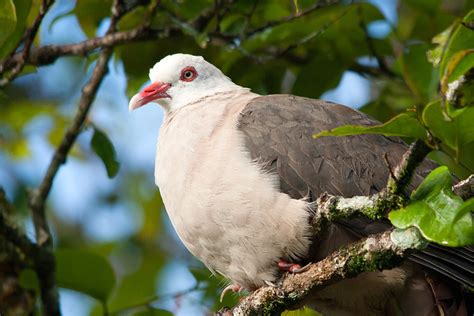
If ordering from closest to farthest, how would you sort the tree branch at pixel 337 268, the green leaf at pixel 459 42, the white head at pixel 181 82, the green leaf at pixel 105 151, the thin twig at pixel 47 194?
the green leaf at pixel 459 42 → the tree branch at pixel 337 268 → the thin twig at pixel 47 194 → the green leaf at pixel 105 151 → the white head at pixel 181 82

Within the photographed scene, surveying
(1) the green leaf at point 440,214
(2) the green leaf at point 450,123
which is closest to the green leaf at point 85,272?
(1) the green leaf at point 440,214

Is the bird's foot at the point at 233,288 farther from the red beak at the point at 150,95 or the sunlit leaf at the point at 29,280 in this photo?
the red beak at the point at 150,95

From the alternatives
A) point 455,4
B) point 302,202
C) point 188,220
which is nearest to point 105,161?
point 188,220

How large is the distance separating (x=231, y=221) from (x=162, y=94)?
1.42 metres

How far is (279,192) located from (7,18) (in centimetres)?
136

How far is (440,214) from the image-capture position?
250cm

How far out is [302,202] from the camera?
11.9 feet

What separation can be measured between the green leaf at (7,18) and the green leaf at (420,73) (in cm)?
196

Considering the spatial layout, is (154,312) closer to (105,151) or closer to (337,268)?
(105,151)

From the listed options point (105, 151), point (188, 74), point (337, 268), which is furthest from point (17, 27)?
point (337, 268)

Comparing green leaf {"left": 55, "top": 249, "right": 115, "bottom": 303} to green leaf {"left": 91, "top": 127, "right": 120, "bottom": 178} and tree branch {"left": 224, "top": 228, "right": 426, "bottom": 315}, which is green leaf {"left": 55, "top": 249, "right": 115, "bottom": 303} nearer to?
green leaf {"left": 91, "top": 127, "right": 120, "bottom": 178}

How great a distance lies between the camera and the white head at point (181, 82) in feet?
16.1

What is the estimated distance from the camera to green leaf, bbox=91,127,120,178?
15.0 ft

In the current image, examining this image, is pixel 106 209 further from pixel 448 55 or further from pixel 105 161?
pixel 448 55
